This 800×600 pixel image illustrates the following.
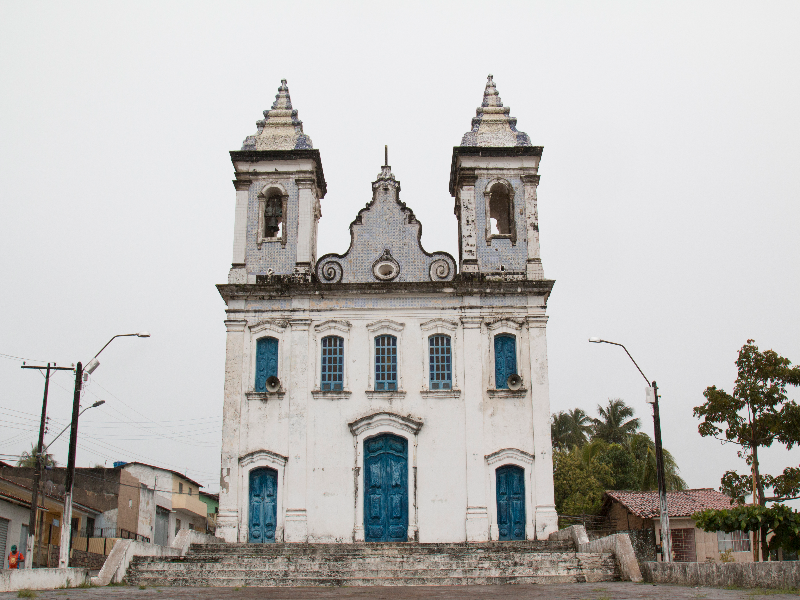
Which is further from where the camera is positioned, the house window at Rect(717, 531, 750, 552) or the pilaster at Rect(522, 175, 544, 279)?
the house window at Rect(717, 531, 750, 552)

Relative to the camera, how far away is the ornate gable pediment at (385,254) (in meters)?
22.7

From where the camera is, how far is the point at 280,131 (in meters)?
24.4

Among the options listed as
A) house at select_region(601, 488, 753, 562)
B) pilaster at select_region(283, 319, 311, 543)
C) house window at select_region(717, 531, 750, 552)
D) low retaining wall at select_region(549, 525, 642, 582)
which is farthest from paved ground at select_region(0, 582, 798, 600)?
house window at select_region(717, 531, 750, 552)

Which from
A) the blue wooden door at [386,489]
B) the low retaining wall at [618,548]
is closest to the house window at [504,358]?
the blue wooden door at [386,489]

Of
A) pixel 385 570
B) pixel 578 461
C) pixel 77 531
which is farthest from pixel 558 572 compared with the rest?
pixel 77 531

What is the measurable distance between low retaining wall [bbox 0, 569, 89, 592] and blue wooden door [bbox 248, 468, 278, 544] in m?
5.27

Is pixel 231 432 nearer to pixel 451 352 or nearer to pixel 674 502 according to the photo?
pixel 451 352

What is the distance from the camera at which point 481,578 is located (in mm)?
15984

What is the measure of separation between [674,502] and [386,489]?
15.1 metres

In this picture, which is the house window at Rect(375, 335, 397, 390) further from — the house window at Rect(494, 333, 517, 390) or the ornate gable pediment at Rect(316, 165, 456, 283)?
the house window at Rect(494, 333, 517, 390)

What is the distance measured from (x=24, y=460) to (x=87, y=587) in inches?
1510

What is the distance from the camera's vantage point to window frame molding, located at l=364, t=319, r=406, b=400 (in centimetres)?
2138

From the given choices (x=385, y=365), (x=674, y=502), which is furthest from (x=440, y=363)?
(x=674, y=502)

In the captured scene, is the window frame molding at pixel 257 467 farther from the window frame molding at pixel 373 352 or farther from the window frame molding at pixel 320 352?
the window frame molding at pixel 373 352
